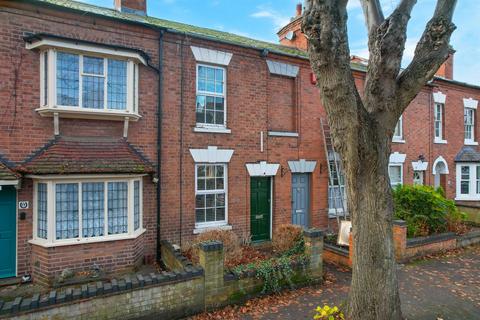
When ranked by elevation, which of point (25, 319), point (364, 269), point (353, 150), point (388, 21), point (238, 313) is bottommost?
→ point (238, 313)

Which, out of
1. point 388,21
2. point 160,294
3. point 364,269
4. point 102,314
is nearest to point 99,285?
point 102,314

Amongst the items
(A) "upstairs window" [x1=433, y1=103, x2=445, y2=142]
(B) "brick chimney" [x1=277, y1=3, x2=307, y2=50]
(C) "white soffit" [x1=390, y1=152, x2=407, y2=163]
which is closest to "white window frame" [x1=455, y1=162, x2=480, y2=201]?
(A) "upstairs window" [x1=433, y1=103, x2=445, y2=142]

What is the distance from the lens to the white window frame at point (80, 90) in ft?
24.0

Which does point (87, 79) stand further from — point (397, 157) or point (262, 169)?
point (397, 157)

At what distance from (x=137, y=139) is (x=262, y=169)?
4191mm

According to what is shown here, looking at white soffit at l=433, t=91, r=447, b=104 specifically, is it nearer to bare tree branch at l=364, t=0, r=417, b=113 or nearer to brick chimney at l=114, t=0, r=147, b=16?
bare tree branch at l=364, t=0, r=417, b=113

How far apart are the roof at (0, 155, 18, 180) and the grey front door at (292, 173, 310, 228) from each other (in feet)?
27.4

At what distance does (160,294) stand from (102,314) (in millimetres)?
1017

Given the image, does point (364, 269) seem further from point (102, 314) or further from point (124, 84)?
point (124, 84)

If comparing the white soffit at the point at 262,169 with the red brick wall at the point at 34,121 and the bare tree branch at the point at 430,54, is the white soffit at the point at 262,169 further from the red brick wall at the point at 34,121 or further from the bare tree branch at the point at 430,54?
the bare tree branch at the point at 430,54

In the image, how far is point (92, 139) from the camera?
7.94 meters

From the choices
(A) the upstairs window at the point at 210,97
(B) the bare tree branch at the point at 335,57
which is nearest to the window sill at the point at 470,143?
(A) the upstairs window at the point at 210,97

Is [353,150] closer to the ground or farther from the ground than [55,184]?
farther from the ground

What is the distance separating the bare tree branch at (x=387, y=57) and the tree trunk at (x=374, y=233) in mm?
508
